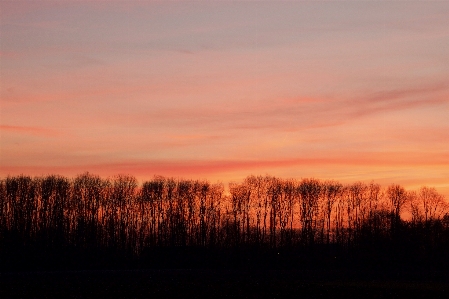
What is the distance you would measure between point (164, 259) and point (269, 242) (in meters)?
41.7

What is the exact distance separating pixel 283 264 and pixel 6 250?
158ft

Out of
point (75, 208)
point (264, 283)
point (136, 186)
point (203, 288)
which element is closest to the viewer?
point (203, 288)

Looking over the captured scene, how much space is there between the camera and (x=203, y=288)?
49656 mm

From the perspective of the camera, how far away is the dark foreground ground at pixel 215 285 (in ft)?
147

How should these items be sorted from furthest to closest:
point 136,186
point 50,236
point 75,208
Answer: point 136,186 → point 75,208 → point 50,236

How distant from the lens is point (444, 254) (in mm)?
107750

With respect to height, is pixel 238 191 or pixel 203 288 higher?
pixel 238 191

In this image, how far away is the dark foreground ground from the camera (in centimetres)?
4472

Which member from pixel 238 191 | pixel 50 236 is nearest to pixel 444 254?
pixel 238 191

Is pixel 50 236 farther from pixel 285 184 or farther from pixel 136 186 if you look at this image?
pixel 285 184

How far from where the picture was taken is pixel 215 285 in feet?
173

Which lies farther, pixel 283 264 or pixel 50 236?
pixel 50 236

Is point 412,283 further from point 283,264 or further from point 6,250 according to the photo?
point 6,250

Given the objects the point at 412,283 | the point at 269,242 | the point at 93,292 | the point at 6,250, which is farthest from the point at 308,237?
the point at 93,292
